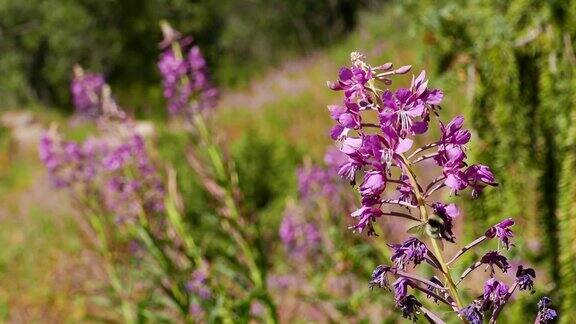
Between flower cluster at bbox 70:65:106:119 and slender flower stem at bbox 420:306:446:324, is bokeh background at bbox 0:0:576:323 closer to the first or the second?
flower cluster at bbox 70:65:106:119

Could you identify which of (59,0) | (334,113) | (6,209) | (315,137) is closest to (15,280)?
(6,209)

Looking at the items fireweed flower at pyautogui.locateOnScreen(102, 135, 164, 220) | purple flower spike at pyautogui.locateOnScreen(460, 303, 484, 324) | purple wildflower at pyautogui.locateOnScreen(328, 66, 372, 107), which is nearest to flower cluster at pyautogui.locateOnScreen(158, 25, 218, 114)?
fireweed flower at pyautogui.locateOnScreen(102, 135, 164, 220)

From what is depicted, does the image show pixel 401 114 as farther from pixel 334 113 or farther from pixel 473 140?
pixel 473 140

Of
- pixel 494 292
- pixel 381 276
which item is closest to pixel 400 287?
pixel 381 276

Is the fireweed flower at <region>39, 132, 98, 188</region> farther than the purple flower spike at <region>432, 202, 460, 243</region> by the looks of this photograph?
Yes

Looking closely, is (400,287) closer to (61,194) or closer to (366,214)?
(366,214)

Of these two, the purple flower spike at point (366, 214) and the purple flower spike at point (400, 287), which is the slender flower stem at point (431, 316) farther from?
the purple flower spike at point (366, 214)
